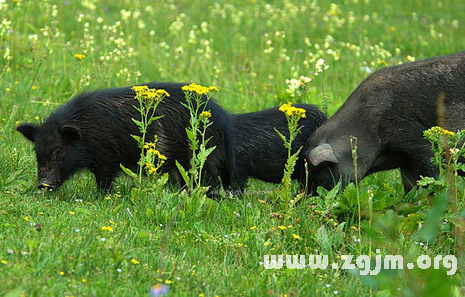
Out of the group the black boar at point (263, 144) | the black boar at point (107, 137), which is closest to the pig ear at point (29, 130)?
the black boar at point (107, 137)

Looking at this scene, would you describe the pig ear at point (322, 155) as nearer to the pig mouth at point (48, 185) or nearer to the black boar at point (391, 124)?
the black boar at point (391, 124)

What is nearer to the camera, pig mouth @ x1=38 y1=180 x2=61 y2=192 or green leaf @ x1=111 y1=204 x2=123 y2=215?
green leaf @ x1=111 y1=204 x2=123 y2=215

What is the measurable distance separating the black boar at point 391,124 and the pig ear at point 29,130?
2369 mm

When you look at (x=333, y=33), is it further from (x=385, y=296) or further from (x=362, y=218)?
(x=385, y=296)

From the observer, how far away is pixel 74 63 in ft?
33.6

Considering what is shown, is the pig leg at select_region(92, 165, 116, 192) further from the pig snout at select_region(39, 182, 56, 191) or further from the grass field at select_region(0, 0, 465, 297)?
the pig snout at select_region(39, 182, 56, 191)

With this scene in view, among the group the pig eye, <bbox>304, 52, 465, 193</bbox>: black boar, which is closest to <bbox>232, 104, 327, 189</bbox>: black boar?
<bbox>304, 52, 465, 193</bbox>: black boar

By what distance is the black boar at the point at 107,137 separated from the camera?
6.31 metres

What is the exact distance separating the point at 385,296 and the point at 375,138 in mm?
2532

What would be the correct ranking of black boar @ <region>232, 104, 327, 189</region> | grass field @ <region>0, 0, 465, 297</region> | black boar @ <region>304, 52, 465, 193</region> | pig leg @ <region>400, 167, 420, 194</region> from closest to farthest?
grass field @ <region>0, 0, 465, 297</region>, black boar @ <region>304, 52, 465, 193</region>, pig leg @ <region>400, 167, 420, 194</region>, black boar @ <region>232, 104, 327, 189</region>

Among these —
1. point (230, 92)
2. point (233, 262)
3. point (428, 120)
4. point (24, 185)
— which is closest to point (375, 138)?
point (428, 120)

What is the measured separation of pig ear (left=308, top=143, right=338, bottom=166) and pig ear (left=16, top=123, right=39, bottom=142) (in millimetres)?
2384

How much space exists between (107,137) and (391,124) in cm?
247

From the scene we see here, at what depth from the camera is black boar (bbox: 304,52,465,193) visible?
6.60 meters
